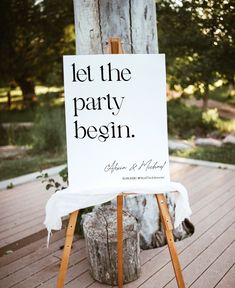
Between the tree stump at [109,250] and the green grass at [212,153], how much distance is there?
3559 millimetres

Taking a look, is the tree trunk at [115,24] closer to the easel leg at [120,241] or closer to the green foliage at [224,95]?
the easel leg at [120,241]

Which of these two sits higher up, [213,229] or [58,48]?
[58,48]

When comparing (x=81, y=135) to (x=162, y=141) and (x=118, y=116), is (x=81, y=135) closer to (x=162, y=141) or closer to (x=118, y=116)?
(x=118, y=116)

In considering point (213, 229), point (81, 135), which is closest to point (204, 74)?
point (213, 229)

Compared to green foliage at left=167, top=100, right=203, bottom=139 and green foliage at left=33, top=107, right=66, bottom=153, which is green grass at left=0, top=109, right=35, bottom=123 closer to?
green foliage at left=33, top=107, right=66, bottom=153

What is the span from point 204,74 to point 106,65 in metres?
3.49

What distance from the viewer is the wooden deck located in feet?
8.21

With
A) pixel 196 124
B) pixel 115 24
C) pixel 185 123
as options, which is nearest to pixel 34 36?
pixel 185 123

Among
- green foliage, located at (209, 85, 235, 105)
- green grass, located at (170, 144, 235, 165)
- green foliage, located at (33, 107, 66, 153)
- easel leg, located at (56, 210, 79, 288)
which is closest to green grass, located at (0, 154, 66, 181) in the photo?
green foliage, located at (33, 107, 66, 153)

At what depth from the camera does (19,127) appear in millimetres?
8727

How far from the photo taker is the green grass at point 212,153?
5.82 metres

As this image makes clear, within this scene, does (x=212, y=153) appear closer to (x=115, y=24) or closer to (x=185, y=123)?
(x=185, y=123)

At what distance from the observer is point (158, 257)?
2.82 meters

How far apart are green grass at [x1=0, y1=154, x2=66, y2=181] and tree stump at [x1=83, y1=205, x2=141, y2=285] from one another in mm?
3206
